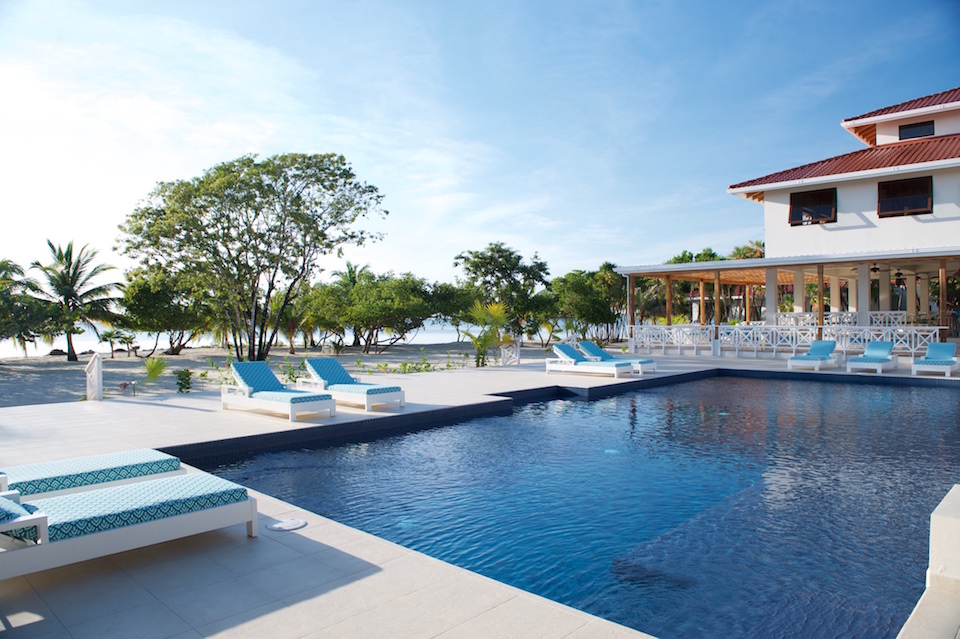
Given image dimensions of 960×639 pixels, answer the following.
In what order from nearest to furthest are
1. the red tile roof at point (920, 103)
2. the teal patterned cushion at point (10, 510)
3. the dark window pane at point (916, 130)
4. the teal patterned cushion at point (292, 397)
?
the teal patterned cushion at point (10, 510) → the teal patterned cushion at point (292, 397) → the red tile roof at point (920, 103) → the dark window pane at point (916, 130)

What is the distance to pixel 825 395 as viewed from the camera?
1235 cm

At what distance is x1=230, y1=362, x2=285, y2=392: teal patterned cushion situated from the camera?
9359 millimetres

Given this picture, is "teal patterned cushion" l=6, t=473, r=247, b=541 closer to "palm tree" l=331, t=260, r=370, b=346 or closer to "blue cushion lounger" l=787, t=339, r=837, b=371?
"blue cushion lounger" l=787, t=339, r=837, b=371

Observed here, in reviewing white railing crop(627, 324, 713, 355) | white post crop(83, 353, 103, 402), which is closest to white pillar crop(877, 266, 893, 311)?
white railing crop(627, 324, 713, 355)

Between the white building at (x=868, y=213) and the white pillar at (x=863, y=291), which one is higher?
the white building at (x=868, y=213)

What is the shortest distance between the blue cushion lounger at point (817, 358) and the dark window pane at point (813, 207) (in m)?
6.56

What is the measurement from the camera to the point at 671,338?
2102 cm

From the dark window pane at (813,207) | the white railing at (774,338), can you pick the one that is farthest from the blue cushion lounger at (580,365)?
the dark window pane at (813,207)

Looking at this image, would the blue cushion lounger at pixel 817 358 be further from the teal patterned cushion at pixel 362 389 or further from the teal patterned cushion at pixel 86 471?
the teal patterned cushion at pixel 86 471

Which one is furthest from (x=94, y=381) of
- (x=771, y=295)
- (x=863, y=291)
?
(x=863, y=291)

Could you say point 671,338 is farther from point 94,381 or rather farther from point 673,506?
point 94,381

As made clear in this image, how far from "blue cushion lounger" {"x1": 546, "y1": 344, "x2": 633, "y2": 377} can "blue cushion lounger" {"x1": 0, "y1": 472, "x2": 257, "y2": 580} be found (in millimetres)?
10970

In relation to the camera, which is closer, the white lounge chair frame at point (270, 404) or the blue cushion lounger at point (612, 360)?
the white lounge chair frame at point (270, 404)

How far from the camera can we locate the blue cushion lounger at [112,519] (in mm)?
3314
